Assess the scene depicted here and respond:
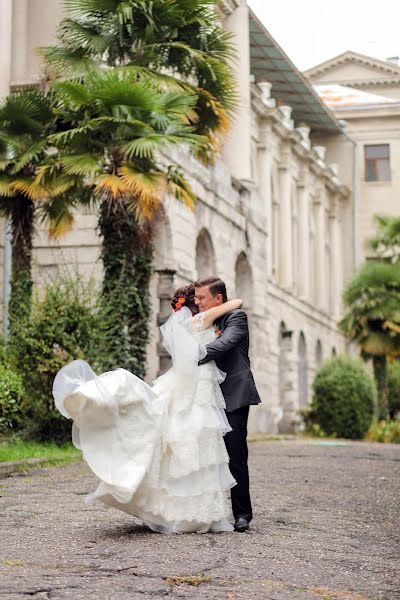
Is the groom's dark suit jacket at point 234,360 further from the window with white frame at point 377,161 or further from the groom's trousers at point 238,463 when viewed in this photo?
the window with white frame at point 377,161

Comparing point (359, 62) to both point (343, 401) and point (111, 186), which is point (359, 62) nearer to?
point (343, 401)

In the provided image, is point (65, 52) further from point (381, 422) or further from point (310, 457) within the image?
point (381, 422)

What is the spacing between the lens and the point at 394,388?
41500 mm

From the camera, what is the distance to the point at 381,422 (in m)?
34.6

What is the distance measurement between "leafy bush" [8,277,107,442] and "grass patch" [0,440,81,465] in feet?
1.10

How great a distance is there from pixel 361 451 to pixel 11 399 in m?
10.0

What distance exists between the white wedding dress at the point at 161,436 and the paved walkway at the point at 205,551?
22cm

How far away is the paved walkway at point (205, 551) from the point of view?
20.9 ft

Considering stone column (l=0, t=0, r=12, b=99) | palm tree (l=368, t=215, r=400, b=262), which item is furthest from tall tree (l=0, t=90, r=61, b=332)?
palm tree (l=368, t=215, r=400, b=262)

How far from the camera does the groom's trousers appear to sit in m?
8.84

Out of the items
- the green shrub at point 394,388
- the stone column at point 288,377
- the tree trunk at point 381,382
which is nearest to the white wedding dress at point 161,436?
the tree trunk at point 381,382

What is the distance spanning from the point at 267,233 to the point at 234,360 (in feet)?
80.9

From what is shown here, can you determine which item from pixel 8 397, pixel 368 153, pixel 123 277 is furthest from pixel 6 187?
pixel 368 153

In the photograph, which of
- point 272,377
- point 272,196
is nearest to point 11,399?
point 272,377
